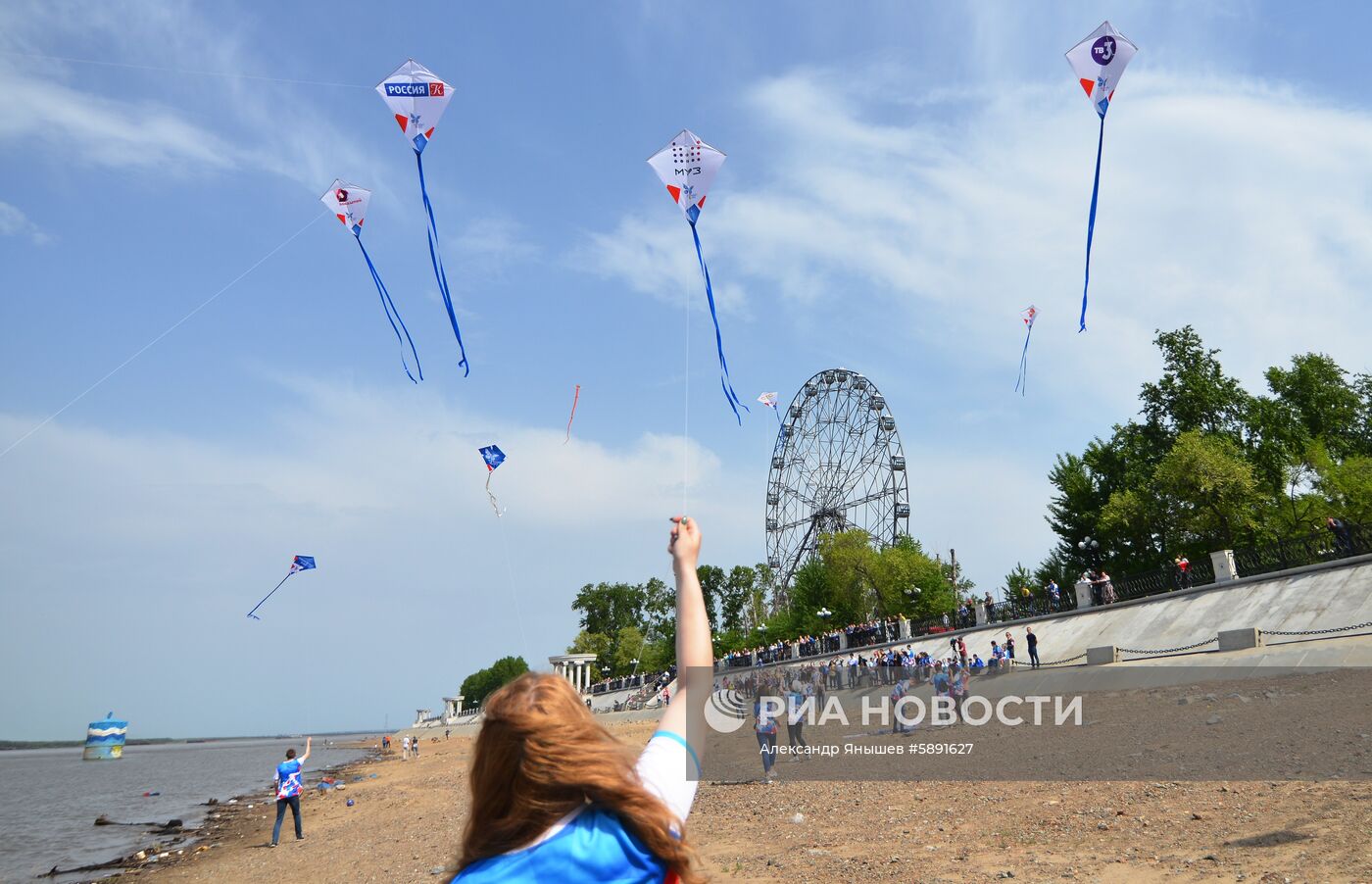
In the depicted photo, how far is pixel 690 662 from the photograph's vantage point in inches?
80.0

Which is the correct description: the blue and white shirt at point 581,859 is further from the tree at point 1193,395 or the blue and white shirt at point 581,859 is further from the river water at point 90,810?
the tree at point 1193,395

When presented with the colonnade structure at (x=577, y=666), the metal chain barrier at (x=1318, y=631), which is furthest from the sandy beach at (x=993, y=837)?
the colonnade structure at (x=577, y=666)

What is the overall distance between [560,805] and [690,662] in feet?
2.04

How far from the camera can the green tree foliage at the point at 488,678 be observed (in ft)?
412

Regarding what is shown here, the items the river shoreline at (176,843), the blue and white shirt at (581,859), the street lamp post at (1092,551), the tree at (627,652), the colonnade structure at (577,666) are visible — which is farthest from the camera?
the tree at (627,652)

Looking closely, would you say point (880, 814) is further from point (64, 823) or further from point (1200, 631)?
point (64, 823)

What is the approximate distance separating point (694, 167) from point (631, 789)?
12.5 meters

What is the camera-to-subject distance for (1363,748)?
10594 mm

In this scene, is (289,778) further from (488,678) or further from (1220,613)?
(488,678)

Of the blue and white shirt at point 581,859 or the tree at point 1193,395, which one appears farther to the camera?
the tree at point 1193,395

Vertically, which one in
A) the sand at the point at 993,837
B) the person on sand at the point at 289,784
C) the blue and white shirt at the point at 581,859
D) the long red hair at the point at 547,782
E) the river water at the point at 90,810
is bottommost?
the river water at the point at 90,810

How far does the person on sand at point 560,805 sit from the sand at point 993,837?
8.85 feet

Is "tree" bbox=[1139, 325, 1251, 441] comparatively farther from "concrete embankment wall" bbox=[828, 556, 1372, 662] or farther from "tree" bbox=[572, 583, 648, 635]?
"tree" bbox=[572, 583, 648, 635]

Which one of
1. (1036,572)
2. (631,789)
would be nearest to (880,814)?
(631,789)
